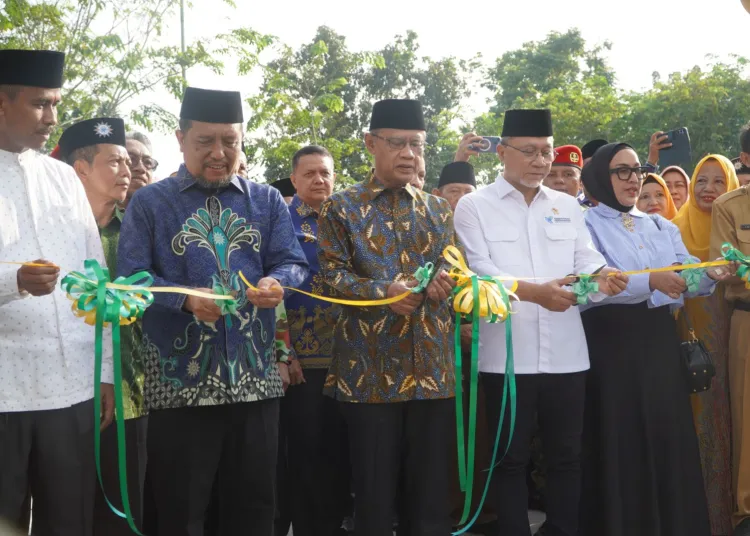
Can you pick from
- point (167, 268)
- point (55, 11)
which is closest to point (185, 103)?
point (167, 268)

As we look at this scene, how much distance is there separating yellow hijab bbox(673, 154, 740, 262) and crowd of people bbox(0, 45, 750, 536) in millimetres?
16

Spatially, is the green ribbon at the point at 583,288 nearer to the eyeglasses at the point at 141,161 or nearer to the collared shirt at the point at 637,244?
the collared shirt at the point at 637,244

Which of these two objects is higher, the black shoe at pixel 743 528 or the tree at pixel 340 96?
the tree at pixel 340 96

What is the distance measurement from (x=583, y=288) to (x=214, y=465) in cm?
197

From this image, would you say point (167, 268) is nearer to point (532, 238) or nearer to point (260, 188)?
point (260, 188)

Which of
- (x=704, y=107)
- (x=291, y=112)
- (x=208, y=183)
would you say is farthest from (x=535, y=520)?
(x=704, y=107)

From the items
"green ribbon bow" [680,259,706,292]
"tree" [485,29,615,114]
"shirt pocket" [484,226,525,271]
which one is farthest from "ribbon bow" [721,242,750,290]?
"tree" [485,29,615,114]

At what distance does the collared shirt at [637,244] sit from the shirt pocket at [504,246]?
1.63ft

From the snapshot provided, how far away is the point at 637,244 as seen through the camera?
468 centimetres

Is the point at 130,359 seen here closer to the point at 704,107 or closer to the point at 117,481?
the point at 117,481

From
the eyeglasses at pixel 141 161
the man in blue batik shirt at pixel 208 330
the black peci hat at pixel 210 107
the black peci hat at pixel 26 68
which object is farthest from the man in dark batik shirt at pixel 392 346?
the eyeglasses at pixel 141 161

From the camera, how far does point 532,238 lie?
4461 mm

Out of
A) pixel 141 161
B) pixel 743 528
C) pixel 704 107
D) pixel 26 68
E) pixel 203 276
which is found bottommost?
pixel 743 528

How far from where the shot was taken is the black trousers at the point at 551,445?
13.9 feet
